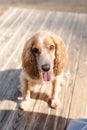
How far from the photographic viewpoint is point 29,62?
8.95 feet

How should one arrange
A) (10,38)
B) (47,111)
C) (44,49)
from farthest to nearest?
(10,38) → (47,111) → (44,49)

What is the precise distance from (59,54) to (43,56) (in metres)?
0.25

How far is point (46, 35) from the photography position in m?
2.64

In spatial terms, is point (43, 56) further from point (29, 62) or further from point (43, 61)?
point (29, 62)

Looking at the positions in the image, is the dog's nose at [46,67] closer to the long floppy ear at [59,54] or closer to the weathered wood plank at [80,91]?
the long floppy ear at [59,54]

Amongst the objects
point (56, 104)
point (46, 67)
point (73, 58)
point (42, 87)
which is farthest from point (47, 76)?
point (73, 58)

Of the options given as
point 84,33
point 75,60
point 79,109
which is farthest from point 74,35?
point 79,109

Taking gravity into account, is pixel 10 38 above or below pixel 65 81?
above

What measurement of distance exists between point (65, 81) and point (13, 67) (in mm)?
683

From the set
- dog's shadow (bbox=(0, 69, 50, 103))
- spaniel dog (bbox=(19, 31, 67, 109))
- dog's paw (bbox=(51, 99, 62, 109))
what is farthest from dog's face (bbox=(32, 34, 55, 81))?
dog's shadow (bbox=(0, 69, 50, 103))

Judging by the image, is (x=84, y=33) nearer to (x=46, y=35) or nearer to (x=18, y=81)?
(x=18, y=81)

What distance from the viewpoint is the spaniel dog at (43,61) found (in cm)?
257

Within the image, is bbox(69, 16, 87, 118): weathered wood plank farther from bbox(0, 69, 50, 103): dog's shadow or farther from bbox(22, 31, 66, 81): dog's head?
bbox(22, 31, 66, 81): dog's head

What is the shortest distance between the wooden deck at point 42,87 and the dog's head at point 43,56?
38 centimetres
